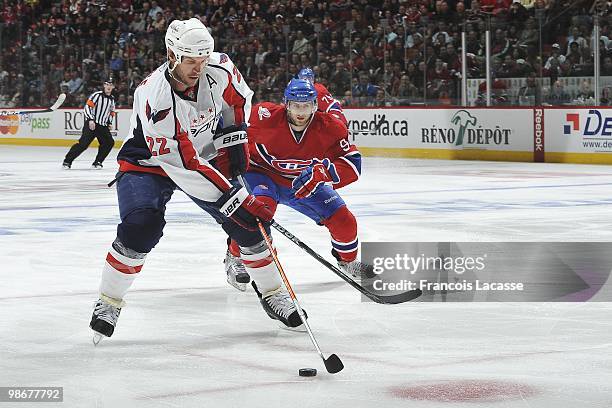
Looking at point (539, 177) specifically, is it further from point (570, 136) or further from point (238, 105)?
point (238, 105)

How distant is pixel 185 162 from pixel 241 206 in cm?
25

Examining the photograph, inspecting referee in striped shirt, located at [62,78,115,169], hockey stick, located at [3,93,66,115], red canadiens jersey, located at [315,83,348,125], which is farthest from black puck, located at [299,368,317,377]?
hockey stick, located at [3,93,66,115]

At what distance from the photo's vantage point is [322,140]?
19.7ft

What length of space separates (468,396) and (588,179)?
30.2 ft

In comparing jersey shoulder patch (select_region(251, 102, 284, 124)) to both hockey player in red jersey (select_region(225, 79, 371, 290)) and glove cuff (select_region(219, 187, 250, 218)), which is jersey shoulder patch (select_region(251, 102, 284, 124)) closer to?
hockey player in red jersey (select_region(225, 79, 371, 290))

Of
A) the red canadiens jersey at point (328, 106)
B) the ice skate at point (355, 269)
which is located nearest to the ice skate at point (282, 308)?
the ice skate at point (355, 269)

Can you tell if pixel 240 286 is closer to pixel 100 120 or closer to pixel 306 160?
pixel 306 160

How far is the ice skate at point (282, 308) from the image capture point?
14.6 ft

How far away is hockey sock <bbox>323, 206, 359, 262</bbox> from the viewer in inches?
229

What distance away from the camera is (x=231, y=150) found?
4.61 metres

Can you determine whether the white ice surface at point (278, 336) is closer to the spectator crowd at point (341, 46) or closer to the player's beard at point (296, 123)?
the player's beard at point (296, 123)

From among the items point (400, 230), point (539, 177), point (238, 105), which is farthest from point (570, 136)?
point (238, 105)

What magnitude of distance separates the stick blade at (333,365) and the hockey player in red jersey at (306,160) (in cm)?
210

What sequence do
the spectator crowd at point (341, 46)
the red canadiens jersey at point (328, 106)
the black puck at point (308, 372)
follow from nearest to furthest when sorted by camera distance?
1. the black puck at point (308, 372)
2. the red canadiens jersey at point (328, 106)
3. the spectator crowd at point (341, 46)
